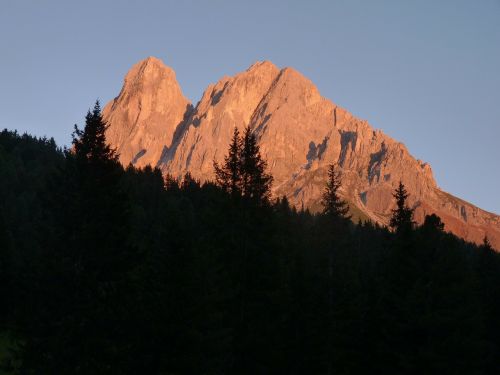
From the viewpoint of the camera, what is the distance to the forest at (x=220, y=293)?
21.8m

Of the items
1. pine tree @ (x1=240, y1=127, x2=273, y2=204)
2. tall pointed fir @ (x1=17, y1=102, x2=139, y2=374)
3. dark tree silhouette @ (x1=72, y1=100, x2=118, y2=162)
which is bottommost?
tall pointed fir @ (x1=17, y1=102, x2=139, y2=374)

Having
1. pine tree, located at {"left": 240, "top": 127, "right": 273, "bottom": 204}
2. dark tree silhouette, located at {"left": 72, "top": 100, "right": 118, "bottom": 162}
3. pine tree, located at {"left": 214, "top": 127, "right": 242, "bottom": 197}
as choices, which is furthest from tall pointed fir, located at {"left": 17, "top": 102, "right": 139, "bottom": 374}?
pine tree, located at {"left": 214, "top": 127, "right": 242, "bottom": 197}

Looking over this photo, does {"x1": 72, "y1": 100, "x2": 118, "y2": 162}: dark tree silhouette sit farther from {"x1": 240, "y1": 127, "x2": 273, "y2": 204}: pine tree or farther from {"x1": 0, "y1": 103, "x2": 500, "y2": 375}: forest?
{"x1": 240, "y1": 127, "x2": 273, "y2": 204}: pine tree

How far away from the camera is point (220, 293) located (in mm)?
30812

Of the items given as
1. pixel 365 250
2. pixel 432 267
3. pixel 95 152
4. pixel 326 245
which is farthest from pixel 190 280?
pixel 365 250

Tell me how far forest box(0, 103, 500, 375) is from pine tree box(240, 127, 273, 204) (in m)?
0.07

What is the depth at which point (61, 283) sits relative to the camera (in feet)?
71.1

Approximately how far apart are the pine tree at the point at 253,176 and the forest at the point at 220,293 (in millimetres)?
69

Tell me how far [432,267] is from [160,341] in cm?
1866

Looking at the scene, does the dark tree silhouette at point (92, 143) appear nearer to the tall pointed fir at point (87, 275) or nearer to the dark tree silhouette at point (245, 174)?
the tall pointed fir at point (87, 275)

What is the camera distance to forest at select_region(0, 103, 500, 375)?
2177 centimetres

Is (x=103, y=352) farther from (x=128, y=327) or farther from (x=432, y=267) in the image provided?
(x=432, y=267)

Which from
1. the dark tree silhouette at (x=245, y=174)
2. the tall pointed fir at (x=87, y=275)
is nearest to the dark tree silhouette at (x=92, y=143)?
the tall pointed fir at (x=87, y=275)

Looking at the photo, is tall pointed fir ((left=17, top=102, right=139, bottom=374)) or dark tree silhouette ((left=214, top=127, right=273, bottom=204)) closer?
tall pointed fir ((left=17, top=102, right=139, bottom=374))
